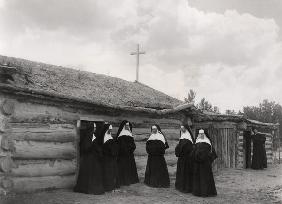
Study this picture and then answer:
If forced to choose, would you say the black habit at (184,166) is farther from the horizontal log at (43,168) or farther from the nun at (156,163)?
the horizontal log at (43,168)

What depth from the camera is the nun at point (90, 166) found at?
9312mm

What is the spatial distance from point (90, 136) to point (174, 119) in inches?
181

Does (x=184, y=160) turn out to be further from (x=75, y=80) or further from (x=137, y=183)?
(x=75, y=80)

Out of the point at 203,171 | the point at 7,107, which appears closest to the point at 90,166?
the point at 7,107

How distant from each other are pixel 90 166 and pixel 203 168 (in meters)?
2.90

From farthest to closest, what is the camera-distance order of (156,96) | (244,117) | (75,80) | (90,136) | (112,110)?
(244,117), (156,96), (75,80), (112,110), (90,136)

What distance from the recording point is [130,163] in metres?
11.0

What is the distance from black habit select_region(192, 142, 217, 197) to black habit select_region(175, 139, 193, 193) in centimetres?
33

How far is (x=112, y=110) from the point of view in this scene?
11094 millimetres

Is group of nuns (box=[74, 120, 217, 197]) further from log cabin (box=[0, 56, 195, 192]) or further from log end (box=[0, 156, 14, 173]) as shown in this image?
log end (box=[0, 156, 14, 173])

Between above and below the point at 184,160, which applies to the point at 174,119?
above

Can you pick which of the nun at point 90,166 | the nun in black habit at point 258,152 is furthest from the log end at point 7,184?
the nun in black habit at point 258,152

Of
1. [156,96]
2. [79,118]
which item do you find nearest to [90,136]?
[79,118]

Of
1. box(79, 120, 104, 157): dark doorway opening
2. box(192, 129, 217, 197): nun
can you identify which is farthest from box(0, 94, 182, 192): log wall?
box(192, 129, 217, 197): nun
